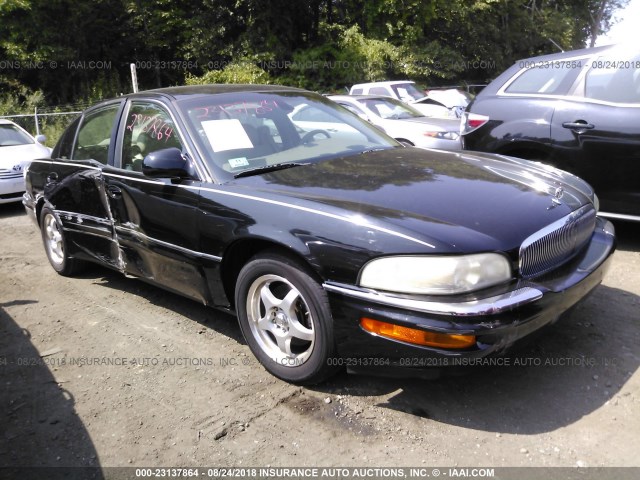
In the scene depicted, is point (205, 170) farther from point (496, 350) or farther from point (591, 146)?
point (591, 146)

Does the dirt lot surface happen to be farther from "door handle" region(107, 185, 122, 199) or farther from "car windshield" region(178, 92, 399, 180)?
"car windshield" region(178, 92, 399, 180)

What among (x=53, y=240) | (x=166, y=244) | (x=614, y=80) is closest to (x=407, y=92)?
(x=614, y=80)

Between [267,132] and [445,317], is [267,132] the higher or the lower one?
the higher one

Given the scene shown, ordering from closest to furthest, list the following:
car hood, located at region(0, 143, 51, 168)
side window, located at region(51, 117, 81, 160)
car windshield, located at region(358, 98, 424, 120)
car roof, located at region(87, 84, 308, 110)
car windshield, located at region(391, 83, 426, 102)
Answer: car roof, located at region(87, 84, 308, 110) → side window, located at region(51, 117, 81, 160) → car hood, located at region(0, 143, 51, 168) → car windshield, located at region(358, 98, 424, 120) → car windshield, located at region(391, 83, 426, 102)

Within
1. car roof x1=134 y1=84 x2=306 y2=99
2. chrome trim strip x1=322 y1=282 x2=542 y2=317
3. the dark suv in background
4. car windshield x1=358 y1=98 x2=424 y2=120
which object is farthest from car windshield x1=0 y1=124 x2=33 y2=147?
chrome trim strip x1=322 y1=282 x2=542 y2=317

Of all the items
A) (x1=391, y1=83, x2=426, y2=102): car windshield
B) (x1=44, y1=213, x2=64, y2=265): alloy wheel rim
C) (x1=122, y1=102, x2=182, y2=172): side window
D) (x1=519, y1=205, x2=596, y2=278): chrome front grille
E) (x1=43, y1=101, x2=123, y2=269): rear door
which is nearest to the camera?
(x1=519, y1=205, x2=596, y2=278): chrome front grille

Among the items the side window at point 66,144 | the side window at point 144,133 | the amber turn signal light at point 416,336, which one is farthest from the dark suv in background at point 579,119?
the side window at point 66,144

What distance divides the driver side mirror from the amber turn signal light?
1.51 m

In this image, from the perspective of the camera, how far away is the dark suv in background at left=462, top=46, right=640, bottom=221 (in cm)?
466

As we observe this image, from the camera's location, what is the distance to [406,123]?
356 inches

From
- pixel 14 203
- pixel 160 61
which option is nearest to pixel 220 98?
pixel 14 203

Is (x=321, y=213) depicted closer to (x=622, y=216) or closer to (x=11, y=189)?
(x=622, y=216)

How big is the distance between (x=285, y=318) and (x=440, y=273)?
0.95 metres

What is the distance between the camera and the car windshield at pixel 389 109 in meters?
9.67
